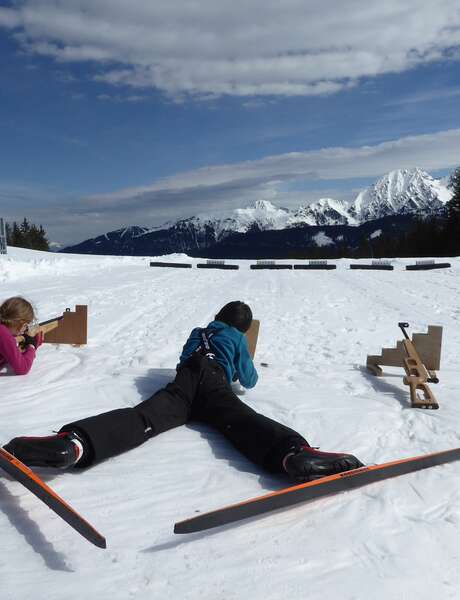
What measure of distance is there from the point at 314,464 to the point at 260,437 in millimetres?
506

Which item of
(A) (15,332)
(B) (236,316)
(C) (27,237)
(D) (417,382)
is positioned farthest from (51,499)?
(C) (27,237)

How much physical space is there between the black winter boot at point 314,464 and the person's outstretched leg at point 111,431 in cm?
107

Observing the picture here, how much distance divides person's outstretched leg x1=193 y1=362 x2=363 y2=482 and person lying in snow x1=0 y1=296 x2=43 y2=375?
195 centimetres

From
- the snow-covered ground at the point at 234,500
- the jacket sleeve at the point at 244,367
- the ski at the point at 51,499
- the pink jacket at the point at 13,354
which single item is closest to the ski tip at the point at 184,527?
the snow-covered ground at the point at 234,500

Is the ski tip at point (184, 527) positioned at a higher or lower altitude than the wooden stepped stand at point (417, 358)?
lower

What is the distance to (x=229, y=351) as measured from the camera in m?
4.21

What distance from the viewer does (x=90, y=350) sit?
6344 millimetres

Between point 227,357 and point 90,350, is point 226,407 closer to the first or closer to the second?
point 227,357

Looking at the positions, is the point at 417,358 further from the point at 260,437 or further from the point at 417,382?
the point at 260,437

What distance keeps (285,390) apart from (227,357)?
926mm

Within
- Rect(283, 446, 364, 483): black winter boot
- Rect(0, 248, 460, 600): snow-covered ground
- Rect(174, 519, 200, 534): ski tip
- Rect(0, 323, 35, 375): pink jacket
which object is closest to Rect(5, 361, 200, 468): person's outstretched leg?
Rect(0, 248, 460, 600): snow-covered ground

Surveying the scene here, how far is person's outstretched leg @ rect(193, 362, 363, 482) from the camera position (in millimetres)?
2766

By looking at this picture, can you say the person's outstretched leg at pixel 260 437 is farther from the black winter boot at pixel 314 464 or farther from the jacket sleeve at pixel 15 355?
the jacket sleeve at pixel 15 355

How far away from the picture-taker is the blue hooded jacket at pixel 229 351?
4195 mm
